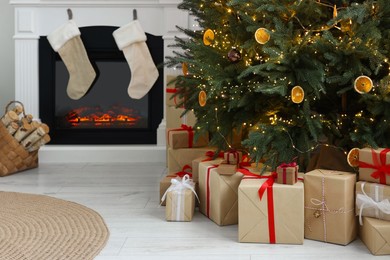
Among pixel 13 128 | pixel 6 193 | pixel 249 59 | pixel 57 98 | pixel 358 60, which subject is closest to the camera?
pixel 358 60

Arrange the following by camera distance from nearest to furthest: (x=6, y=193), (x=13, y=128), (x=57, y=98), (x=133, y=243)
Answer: (x=133, y=243)
(x=6, y=193)
(x=13, y=128)
(x=57, y=98)

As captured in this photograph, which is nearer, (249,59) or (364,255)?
(364,255)

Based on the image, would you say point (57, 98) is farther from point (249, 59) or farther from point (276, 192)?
point (276, 192)

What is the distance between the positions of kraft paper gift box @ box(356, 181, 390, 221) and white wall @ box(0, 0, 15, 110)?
3.14 metres

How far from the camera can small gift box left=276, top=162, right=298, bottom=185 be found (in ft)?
6.83

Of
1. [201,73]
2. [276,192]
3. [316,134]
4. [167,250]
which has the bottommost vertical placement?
[167,250]

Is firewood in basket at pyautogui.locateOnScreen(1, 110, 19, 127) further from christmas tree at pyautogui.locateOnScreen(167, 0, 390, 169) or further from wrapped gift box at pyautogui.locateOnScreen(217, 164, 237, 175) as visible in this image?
wrapped gift box at pyautogui.locateOnScreen(217, 164, 237, 175)

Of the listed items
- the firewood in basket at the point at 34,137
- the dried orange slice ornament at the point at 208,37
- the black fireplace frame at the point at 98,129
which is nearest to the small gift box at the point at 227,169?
the dried orange slice ornament at the point at 208,37

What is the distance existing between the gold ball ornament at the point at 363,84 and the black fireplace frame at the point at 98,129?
7.21 ft

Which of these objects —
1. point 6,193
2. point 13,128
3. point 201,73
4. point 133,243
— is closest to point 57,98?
point 13,128

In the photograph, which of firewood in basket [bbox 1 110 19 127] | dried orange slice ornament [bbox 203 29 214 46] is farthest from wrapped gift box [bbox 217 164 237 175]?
firewood in basket [bbox 1 110 19 127]

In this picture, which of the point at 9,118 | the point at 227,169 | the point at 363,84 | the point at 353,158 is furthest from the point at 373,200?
the point at 9,118

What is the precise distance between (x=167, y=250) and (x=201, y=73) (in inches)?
35.0

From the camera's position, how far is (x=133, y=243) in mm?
2092
